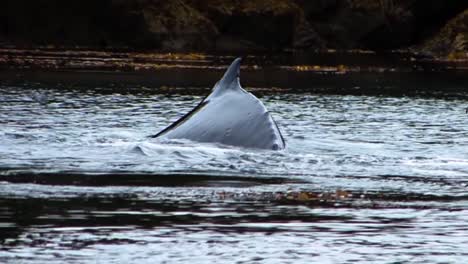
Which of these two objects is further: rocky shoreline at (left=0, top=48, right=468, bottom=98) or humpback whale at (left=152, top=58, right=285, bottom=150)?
rocky shoreline at (left=0, top=48, right=468, bottom=98)

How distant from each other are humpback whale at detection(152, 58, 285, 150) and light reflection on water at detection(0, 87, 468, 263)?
14.6 inches

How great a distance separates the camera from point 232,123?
73.6 ft

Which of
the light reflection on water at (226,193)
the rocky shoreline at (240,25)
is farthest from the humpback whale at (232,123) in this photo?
the rocky shoreline at (240,25)

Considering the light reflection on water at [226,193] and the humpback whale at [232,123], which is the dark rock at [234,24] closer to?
the light reflection on water at [226,193]

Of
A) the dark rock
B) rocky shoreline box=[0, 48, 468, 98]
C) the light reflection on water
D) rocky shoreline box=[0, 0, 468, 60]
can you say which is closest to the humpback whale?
the light reflection on water

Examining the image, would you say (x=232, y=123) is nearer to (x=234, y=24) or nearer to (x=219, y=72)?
(x=219, y=72)

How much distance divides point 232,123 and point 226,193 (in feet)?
18.1

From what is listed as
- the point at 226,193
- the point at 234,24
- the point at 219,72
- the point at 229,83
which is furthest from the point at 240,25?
the point at 226,193

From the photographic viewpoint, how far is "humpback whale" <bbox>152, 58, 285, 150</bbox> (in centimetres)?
2219

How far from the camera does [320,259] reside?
12.4 meters

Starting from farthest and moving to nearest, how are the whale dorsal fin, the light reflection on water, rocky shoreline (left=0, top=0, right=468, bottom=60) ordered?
rocky shoreline (left=0, top=0, right=468, bottom=60) < the whale dorsal fin < the light reflection on water

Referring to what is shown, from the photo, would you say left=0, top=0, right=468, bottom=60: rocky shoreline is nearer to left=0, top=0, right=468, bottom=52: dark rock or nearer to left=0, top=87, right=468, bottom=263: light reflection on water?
left=0, top=0, right=468, bottom=52: dark rock

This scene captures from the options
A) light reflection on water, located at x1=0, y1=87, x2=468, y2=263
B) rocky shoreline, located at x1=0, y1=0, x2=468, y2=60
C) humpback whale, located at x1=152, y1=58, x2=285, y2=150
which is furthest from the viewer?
rocky shoreline, located at x1=0, y1=0, x2=468, y2=60

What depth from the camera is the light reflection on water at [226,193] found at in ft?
42.0
